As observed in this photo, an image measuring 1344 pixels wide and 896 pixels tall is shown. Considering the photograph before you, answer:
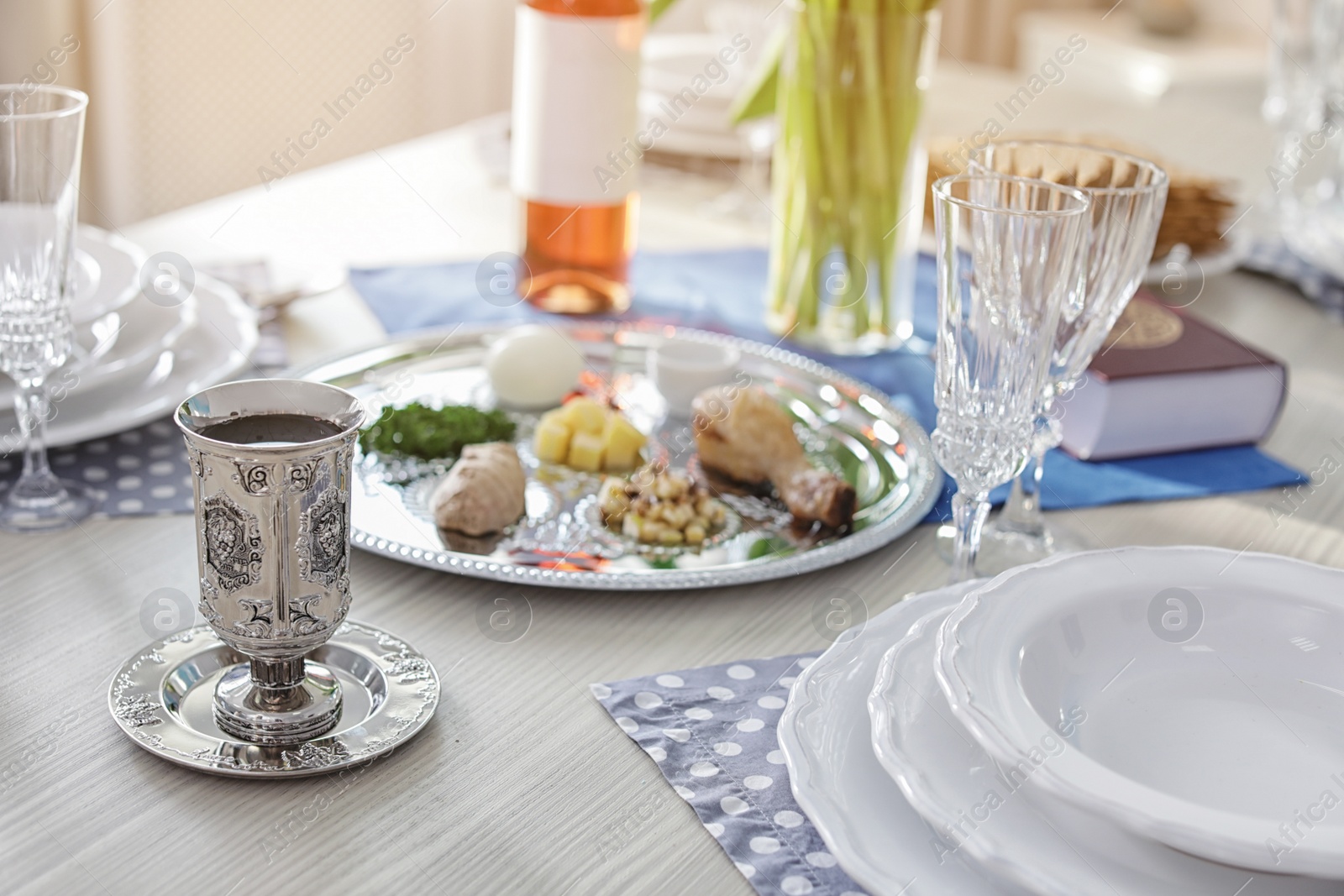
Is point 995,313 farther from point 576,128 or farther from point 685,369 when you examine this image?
point 576,128

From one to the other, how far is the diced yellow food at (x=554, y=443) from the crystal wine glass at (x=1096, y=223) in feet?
1.00

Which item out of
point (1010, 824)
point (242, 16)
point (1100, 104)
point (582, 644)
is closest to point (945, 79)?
point (1100, 104)

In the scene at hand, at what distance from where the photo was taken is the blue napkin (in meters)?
0.99

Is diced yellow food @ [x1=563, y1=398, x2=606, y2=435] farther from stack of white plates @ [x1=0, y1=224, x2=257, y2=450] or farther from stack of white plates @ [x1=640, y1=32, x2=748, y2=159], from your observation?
stack of white plates @ [x1=640, y1=32, x2=748, y2=159]

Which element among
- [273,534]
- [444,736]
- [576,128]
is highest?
[576,128]

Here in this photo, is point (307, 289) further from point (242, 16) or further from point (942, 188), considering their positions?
point (242, 16)

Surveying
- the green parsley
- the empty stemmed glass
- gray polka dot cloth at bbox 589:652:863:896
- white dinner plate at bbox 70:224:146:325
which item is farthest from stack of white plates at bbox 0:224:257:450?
the empty stemmed glass

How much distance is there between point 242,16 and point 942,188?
2.42 m

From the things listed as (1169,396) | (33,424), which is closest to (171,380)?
(33,424)

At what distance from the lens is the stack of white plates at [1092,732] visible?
499mm

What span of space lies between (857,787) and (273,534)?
29 centimetres

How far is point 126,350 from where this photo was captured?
0.97m

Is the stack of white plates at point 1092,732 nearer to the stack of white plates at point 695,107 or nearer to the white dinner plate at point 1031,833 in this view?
the white dinner plate at point 1031,833

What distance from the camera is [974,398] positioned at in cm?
73
